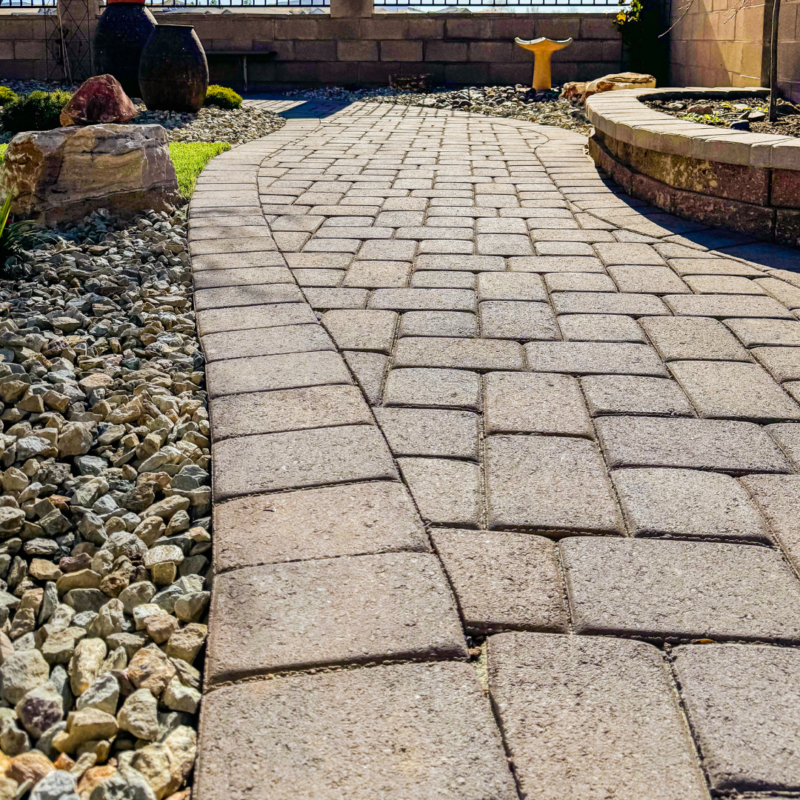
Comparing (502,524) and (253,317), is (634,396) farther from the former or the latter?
(253,317)

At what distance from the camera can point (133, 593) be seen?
69.4 inches

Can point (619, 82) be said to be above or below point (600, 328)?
above

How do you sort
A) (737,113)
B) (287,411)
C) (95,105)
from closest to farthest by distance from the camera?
(287,411) → (737,113) → (95,105)

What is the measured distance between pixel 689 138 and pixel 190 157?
3816mm

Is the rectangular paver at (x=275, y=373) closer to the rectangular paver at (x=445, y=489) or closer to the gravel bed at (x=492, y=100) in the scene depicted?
the rectangular paver at (x=445, y=489)

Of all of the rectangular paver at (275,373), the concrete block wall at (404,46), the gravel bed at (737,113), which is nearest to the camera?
the rectangular paver at (275,373)

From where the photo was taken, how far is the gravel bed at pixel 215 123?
834 cm

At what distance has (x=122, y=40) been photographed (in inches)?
423

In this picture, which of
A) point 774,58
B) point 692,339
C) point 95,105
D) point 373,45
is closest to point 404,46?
point 373,45

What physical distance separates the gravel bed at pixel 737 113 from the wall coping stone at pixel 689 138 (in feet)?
1.27

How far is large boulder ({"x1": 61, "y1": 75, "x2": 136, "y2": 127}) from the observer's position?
6.79 m

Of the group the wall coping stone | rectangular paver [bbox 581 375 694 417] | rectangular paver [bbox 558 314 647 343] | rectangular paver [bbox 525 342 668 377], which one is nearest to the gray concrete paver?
rectangular paver [bbox 581 375 694 417]

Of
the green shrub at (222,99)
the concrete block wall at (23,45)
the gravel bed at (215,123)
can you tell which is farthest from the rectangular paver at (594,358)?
the concrete block wall at (23,45)

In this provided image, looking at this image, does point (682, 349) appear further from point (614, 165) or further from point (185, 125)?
point (185, 125)
